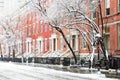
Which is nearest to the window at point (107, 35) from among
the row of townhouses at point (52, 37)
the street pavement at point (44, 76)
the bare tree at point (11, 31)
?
the row of townhouses at point (52, 37)

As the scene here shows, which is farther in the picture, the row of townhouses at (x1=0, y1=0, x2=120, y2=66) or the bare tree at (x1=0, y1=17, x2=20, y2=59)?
the bare tree at (x1=0, y1=17, x2=20, y2=59)

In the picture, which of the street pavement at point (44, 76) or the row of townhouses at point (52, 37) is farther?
the row of townhouses at point (52, 37)

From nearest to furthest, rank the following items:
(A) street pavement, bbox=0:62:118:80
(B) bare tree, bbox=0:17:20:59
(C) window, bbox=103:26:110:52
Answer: (A) street pavement, bbox=0:62:118:80
(C) window, bbox=103:26:110:52
(B) bare tree, bbox=0:17:20:59

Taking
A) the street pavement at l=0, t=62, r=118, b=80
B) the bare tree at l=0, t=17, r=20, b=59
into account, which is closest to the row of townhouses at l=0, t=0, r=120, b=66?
the bare tree at l=0, t=17, r=20, b=59

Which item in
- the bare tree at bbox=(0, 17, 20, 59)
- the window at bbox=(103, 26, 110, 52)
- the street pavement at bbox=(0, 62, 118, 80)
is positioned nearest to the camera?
the street pavement at bbox=(0, 62, 118, 80)

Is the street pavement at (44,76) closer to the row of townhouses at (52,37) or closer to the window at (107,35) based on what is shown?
the row of townhouses at (52,37)

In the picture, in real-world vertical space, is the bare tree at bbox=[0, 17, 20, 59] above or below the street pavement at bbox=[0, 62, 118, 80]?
above

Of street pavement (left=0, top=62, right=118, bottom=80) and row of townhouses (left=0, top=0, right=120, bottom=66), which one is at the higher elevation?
row of townhouses (left=0, top=0, right=120, bottom=66)

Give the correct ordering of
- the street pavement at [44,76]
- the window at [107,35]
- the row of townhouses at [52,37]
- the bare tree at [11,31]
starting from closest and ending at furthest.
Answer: the street pavement at [44,76] → the row of townhouses at [52,37] → the window at [107,35] → the bare tree at [11,31]

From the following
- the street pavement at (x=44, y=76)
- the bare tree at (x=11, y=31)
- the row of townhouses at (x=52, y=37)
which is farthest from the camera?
the bare tree at (x=11, y=31)

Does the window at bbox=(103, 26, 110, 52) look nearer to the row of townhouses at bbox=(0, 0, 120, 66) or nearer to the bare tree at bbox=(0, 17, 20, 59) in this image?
the row of townhouses at bbox=(0, 0, 120, 66)

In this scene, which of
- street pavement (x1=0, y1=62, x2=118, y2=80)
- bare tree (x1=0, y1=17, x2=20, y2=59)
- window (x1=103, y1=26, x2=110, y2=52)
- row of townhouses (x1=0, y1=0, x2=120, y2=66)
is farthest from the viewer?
bare tree (x1=0, y1=17, x2=20, y2=59)

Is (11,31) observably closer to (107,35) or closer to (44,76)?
(107,35)

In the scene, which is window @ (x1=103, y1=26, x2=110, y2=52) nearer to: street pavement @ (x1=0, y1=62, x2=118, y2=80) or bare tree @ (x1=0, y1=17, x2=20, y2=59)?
street pavement @ (x1=0, y1=62, x2=118, y2=80)
